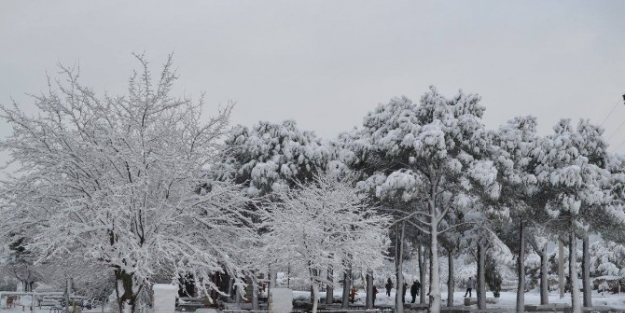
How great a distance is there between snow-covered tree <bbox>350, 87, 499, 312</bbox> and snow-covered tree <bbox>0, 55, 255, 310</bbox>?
981 centimetres

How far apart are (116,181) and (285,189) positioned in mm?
12819

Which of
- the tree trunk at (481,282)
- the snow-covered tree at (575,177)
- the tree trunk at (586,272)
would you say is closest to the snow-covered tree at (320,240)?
the tree trunk at (481,282)

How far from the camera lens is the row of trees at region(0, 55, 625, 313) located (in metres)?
19.2

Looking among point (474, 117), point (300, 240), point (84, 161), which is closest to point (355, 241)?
point (300, 240)

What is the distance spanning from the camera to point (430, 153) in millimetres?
27891

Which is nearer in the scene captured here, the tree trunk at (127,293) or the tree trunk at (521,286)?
the tree trunk at (127,293)

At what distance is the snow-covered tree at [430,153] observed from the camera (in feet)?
91.6

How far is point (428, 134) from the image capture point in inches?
1107

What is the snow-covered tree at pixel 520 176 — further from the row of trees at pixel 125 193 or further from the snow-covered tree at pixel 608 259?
the snow-covered tree at pixel 608 259

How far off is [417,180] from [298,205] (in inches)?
Answer: 220

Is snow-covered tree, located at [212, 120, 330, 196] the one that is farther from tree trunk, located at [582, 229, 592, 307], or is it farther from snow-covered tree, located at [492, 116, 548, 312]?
tree trunk, located at [582, 229, 592, 307]

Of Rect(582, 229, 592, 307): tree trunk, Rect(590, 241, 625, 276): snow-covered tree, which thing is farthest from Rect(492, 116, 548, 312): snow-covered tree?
Rect(590, 241, 625, 276): snow-covered tree

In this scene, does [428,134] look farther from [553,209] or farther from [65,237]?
[65,237]

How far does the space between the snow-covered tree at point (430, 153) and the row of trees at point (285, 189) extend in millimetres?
75
